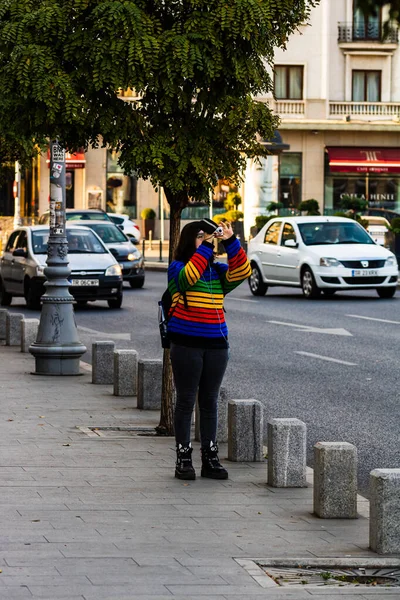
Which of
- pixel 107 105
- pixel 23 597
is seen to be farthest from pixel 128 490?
pixel 107 105

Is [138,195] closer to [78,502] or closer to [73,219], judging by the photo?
[73,219]

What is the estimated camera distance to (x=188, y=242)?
28.6ft

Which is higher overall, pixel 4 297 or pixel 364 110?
pixel 364 110

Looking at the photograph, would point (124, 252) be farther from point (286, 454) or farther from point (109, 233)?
point (286, 454)

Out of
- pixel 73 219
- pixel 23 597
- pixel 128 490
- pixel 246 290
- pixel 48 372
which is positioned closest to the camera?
pixel 23 597

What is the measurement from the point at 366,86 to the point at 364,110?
1.33m

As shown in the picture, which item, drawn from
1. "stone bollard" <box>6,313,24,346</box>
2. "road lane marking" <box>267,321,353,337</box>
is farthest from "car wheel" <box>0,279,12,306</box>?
"stone bollard" <box>6,313,24,346</box>

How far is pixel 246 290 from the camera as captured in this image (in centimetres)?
3161

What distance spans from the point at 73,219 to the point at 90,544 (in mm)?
28778

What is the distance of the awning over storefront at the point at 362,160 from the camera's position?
6012 centimetres

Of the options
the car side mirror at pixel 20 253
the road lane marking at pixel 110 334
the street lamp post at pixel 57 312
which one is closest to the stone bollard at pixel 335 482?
the street lamp post at pixel 57 312

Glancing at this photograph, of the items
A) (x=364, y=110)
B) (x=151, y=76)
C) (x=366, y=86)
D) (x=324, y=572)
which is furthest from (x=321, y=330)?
(x=366, y=86)

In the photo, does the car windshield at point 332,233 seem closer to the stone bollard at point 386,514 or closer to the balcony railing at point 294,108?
the stone bollard at point 386,514

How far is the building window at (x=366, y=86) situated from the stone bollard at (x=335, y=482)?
55.1 m
